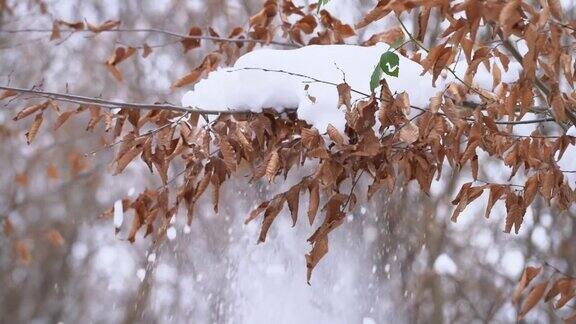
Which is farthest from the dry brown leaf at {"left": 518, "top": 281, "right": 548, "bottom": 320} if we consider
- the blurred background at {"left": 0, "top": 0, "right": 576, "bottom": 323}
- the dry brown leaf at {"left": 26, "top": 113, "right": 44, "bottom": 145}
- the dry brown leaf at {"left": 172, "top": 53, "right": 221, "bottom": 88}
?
the blurred background at {"left": 0, "top": 0, "right": 576, "bottom": 323}

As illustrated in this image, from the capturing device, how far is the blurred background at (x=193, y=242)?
642 cm

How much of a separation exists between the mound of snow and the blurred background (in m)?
3.52

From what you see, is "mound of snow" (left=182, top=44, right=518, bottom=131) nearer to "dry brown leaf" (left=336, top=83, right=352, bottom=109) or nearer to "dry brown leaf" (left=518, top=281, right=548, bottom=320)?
"dry brown leaf" (left=336, top=83, right=352, bottom=109)

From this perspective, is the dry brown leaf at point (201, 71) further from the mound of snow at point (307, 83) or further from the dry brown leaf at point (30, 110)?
the dry brown leaf at point (30, 110)

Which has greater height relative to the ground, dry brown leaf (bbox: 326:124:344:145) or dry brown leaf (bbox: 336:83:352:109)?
dry brown leaf (bbox: 336:83:352:109)

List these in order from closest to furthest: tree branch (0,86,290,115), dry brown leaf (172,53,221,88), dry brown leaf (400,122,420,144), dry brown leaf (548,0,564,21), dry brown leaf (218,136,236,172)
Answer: dry brown leaf (548,0,564,21), tree branch (0,86,290,115), dry brown leaf (400,122,420,144), dry brown leaf (218,136,236,172), dry brown leaf (172,53,221,88)

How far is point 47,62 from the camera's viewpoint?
758 cm

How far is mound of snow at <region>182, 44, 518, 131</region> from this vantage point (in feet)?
6.57

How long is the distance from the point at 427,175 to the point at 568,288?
21.1 inches

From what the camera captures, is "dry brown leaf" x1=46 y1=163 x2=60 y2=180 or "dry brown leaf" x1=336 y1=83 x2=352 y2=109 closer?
"dry brown leaf" x1=336 y1=83 x2=352 y2=109

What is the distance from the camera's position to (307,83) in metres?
2.08

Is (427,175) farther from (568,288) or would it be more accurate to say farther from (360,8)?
(360,8)

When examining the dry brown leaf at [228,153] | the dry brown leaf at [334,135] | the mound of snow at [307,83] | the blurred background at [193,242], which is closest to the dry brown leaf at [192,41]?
the mound of snow at [307,83]

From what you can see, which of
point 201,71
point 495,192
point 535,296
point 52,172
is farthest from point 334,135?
point 52,172
